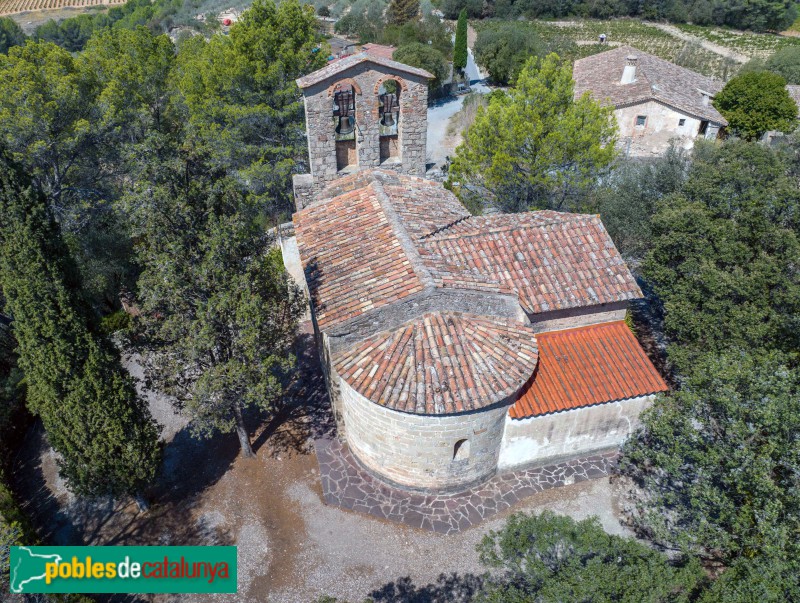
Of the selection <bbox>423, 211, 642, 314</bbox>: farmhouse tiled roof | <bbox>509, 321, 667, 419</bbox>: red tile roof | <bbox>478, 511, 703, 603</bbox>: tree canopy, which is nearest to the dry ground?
<bbox>509, 321, 667, 419</bbox>: red tile roof

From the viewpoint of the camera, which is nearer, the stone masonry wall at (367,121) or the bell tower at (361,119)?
the bell tower at (361,119)

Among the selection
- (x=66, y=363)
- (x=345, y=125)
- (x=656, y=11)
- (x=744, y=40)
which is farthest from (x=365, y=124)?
(x=656, y=11)

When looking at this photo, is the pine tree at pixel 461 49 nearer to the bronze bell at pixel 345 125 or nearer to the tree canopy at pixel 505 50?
the tree canopy at pixel 505 50

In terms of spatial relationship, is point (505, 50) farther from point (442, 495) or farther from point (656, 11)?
point (442, 495)

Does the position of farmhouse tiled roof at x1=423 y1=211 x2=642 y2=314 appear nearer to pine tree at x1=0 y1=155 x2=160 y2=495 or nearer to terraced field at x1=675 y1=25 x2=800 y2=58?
pine tree at x1=0 y1=155 x2=160 y2=495

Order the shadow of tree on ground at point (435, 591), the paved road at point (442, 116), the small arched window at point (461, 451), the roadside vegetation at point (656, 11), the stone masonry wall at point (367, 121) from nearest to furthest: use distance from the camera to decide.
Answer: the shadow of tree on ground at point (435, 591), the small arched window at point (461, 451), the stone masonry wall at point (367, 121), the paved road at point (442, 116), the roadside vegetation at point (656, 11)

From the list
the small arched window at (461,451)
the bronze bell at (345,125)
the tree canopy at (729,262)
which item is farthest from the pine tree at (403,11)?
the small arched window at (461,451)

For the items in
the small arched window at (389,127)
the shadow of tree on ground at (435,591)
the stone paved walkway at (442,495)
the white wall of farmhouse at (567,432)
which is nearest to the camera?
the shadow of tree on ground at (435,591)
